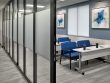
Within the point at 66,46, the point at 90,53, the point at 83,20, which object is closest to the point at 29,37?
the point at 66,46

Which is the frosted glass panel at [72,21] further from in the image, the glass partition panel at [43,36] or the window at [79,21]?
the glass partition panel at [43,36]

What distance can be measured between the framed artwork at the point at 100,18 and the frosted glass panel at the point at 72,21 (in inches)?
61.9

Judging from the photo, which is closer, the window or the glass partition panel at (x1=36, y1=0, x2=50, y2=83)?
the glass partition panel at (x1=36, y1=0, x2=50, y2=83)

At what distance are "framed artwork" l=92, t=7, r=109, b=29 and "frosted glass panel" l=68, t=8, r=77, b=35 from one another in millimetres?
1573

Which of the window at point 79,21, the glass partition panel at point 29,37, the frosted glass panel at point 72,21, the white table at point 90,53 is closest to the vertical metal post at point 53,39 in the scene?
the glass partition panel at point 29,37

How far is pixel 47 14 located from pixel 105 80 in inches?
98.8

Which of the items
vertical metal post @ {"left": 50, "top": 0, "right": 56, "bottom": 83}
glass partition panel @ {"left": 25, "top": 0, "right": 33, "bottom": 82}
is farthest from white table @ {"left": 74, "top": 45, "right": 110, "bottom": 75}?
vertical metal post @ {"left": 50, "top": 0, "right": 56, "bottom": 83}

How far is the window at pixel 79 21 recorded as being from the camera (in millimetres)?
7082

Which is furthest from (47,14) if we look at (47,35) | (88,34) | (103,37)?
(88,34)

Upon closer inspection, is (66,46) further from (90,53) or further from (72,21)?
(72,21)

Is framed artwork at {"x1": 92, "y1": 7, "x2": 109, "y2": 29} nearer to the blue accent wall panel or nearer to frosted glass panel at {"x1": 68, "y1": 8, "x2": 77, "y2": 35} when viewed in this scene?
the blue accent wall panel

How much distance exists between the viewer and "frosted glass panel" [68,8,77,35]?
26.2 feet

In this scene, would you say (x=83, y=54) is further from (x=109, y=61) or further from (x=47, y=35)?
(x=47, y=35)

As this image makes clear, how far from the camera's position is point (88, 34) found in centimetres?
696
